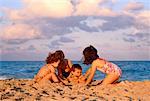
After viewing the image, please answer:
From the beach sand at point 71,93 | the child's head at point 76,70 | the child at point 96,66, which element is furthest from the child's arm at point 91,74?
the child's head at point 76,70

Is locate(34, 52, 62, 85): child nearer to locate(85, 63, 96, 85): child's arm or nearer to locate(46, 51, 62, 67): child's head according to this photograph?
locate(46, 51, 62, 67): child's head

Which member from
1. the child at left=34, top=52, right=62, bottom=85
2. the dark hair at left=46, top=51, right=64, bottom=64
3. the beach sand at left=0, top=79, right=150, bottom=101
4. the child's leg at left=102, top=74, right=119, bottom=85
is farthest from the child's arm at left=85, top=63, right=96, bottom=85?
the dark hair at left=46, top=51, right=64, bottom=64

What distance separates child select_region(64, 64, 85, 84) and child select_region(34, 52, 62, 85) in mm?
449

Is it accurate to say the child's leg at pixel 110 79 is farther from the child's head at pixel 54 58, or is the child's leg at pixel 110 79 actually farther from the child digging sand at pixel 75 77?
the child's head at pixel 54 58

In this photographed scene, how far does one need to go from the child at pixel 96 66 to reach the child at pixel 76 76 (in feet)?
0.56

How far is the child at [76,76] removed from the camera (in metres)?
8.41

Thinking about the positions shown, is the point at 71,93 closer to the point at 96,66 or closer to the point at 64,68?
the point at 96,66

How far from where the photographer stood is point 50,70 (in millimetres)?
8305

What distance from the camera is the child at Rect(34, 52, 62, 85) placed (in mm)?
8203

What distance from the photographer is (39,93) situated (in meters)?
6.63


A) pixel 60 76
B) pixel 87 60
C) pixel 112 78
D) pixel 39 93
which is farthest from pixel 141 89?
pixel 39 93

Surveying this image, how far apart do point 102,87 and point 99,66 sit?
2.18 ft

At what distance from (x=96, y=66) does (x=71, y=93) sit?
5.34 ft

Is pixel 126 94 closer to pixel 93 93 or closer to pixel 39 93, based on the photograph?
pixel 93 93
